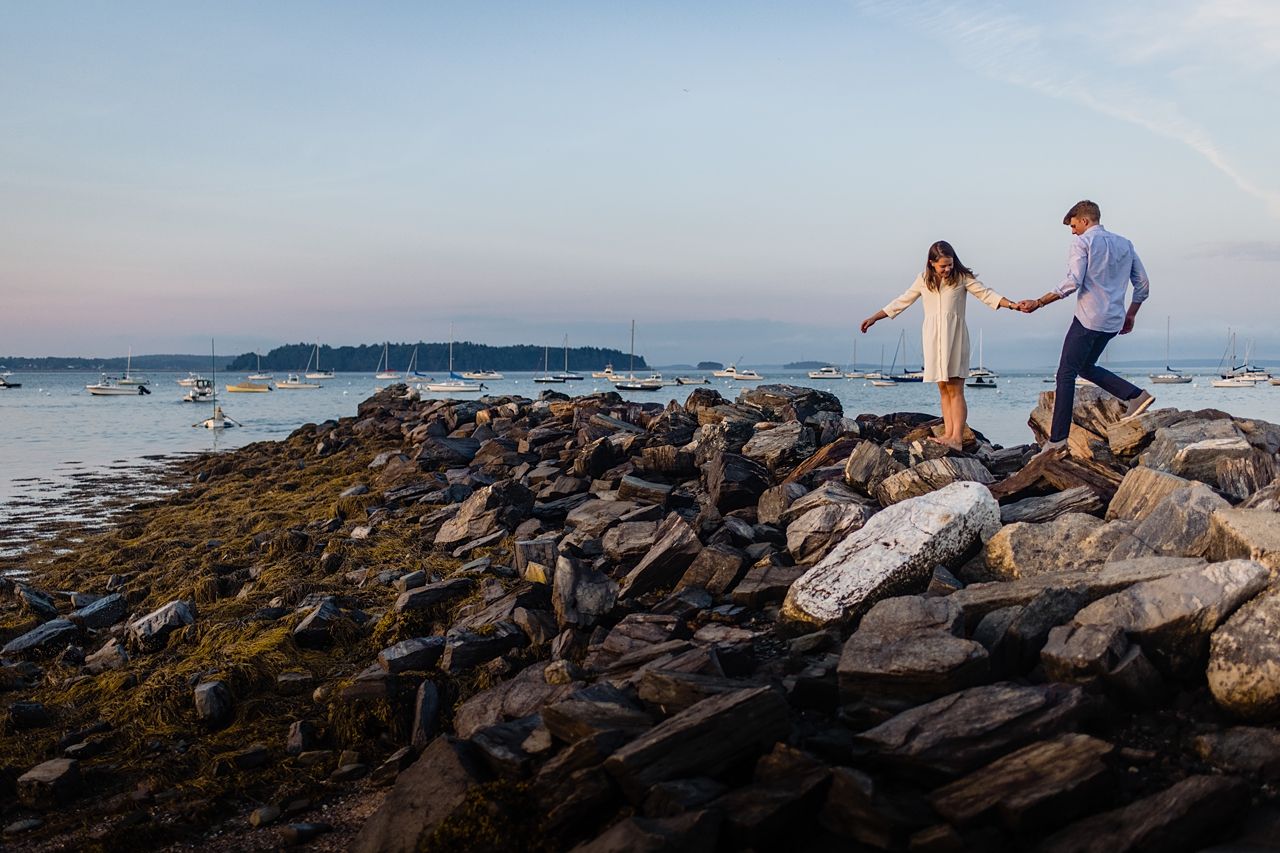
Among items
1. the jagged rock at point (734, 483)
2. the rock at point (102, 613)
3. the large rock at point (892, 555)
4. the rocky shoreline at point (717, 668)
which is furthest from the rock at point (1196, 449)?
the rock at point (102, 613)

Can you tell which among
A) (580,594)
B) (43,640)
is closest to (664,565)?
(580,594)

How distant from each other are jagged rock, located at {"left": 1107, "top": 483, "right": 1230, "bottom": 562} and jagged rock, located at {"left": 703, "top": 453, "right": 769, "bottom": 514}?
12.8ft

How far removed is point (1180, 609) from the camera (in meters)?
4.17

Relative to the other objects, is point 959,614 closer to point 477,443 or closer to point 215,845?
point 215,845

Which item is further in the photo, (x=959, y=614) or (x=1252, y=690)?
(x=959, y=614)

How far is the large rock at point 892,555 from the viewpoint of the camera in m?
5.50

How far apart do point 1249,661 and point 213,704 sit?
6.49m

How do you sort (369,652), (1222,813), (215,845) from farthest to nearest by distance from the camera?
(369,652)
(215,845)
(1222,813)

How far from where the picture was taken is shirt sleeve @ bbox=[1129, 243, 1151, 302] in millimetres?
8219

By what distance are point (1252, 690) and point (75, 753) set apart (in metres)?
7.09

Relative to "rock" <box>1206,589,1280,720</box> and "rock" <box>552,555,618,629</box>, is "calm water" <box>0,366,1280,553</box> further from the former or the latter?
"rock" <box>1206,589,1280,720</box>

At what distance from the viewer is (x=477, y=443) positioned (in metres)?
15.7

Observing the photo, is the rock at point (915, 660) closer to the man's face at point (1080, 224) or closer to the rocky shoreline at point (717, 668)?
the rocky shoreline at point (717, 668)

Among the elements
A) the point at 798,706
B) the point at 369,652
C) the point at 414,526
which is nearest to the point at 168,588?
the point at 414,526
